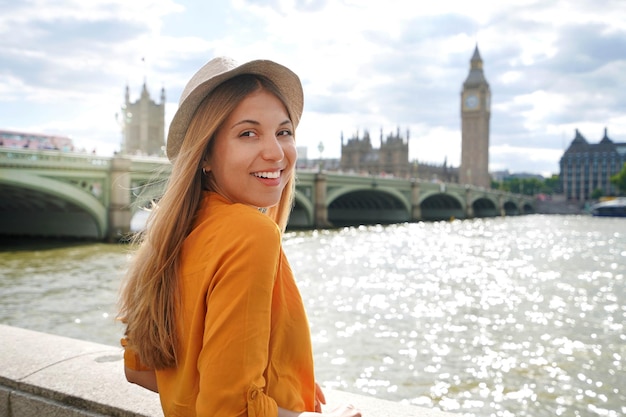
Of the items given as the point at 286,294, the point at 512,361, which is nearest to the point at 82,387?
the point at 286,294

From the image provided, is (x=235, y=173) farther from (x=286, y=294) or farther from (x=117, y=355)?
(x=117, y=355)

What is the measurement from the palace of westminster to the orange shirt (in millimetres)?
70355

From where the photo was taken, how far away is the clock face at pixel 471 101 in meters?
102

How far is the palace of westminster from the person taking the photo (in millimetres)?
75250

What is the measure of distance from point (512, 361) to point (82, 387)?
644 cm

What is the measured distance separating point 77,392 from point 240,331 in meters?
1.36

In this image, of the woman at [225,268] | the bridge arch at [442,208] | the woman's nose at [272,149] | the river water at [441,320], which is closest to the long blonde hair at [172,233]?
the woman at [225,268]

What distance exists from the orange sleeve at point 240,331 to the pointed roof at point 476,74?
4223 inches

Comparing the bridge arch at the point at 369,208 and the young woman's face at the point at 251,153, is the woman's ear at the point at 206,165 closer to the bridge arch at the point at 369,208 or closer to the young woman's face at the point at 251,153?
the young woman's face at the point at 251,153

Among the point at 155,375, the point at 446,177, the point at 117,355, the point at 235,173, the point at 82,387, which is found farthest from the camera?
the point at 446,177

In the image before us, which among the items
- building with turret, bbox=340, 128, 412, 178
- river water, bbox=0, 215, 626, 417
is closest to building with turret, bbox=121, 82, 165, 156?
building with turret, bbox=340, 128, 412, 178

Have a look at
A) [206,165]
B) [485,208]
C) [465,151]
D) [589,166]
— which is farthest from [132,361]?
[589,166]

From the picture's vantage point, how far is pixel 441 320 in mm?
10000

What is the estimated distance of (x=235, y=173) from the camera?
4.55 feet
